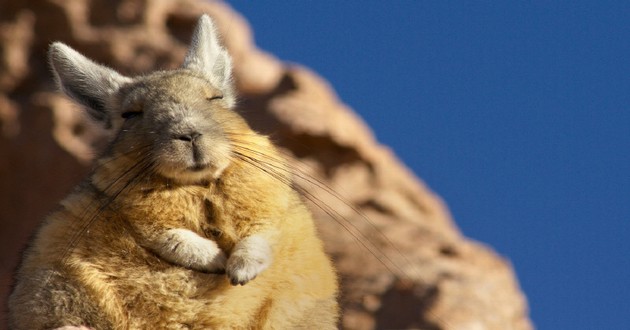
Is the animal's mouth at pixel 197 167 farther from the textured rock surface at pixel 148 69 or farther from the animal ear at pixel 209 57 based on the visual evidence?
the textured rock surface at pixel 148 69

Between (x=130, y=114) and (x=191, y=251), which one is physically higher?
(x=130, y=114)

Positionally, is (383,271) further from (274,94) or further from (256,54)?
(256,54)

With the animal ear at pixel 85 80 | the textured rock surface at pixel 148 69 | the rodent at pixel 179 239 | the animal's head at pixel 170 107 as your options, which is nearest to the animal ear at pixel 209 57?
the animal's head at pixel 170 107

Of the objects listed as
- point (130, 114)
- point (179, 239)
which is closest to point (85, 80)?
point (130, 114)

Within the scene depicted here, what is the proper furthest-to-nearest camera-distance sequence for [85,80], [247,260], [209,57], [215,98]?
[209,57] < [85,80] < [215,98] < [247,260]

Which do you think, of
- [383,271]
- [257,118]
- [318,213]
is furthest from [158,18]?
[383,271]

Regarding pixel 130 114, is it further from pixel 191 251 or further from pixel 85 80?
pixel 191 251

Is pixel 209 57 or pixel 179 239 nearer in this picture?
pixel 179 239
